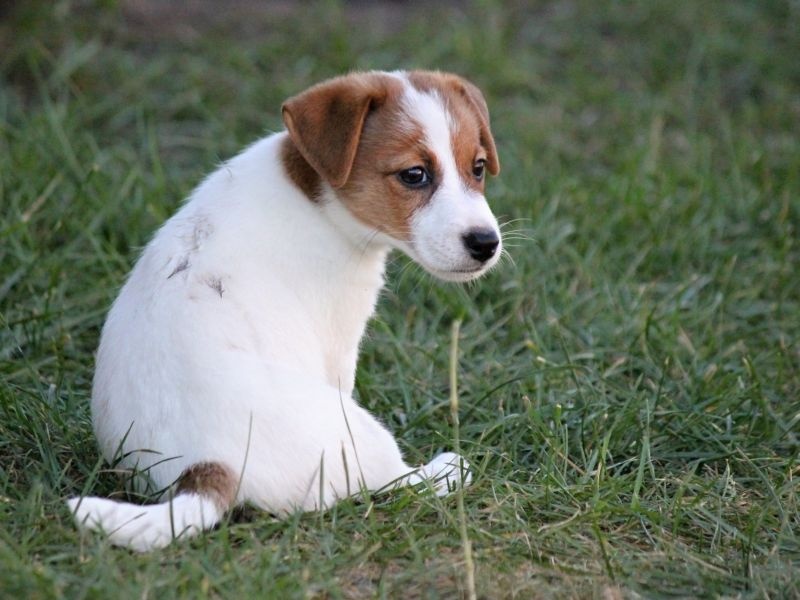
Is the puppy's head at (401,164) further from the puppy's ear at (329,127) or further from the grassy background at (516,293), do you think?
the grassy background at (516,293)

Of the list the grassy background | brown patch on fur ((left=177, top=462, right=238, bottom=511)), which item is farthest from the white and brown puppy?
the grassy background

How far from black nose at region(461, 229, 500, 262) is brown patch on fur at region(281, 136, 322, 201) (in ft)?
2.32

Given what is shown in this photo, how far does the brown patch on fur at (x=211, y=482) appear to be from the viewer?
3.87 m

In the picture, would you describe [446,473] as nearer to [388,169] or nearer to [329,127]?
[388,169]

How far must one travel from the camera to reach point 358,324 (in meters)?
4.84

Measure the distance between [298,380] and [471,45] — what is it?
5.66 metres

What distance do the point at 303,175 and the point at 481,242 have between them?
853 millimetres

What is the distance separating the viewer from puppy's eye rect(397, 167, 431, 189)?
4719 millimetres

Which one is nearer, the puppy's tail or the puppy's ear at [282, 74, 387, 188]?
the puppy's tail

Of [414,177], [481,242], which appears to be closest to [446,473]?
[481,242]

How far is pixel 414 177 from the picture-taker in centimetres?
473

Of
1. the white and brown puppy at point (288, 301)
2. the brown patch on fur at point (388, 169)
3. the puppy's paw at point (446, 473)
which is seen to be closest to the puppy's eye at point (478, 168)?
the white and brown puppy at point (288, 301)

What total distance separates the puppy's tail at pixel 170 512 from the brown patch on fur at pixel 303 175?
1.40 m

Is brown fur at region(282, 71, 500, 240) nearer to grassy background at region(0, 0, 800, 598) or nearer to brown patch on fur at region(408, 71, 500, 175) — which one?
brown patch on fur at region(408, 71, 500, 175)
